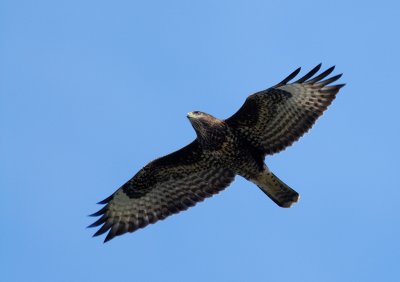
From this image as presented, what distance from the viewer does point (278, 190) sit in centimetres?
1566

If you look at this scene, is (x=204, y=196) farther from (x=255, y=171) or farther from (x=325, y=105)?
(x=325, y=105)

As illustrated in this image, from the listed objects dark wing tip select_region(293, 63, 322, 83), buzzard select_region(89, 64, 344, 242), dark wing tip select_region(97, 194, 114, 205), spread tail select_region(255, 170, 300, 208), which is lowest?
spread tail select_region(255, 170, 300, 208)

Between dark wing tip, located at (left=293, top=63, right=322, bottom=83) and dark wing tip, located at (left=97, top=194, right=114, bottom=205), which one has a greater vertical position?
dark wing tip, located at (left=97, top=194, right=114, bottom=205)

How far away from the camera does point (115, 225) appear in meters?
16.3

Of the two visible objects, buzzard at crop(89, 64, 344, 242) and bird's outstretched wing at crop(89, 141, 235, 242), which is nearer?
buzzard at crop(89, 64, 344, 242)

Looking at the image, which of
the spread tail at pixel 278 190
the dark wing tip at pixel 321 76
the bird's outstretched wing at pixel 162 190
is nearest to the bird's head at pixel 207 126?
the bird's outstretched wing at pixel 162 190

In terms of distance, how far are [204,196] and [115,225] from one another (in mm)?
1833

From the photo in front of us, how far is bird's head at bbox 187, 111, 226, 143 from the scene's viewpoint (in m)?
15.4

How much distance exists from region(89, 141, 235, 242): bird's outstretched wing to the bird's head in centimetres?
54

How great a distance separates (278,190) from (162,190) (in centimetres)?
232

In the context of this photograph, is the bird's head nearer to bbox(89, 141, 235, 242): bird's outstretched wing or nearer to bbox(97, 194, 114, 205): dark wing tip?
bbox(89, 141, 235, 242): bird's outstretched wing

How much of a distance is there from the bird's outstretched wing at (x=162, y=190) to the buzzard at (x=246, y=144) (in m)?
0.02

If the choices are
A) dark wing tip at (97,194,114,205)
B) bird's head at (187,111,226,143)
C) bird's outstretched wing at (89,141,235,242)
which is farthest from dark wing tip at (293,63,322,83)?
dark wing tip at (97,194,114,205)

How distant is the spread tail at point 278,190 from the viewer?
51.1 feet
